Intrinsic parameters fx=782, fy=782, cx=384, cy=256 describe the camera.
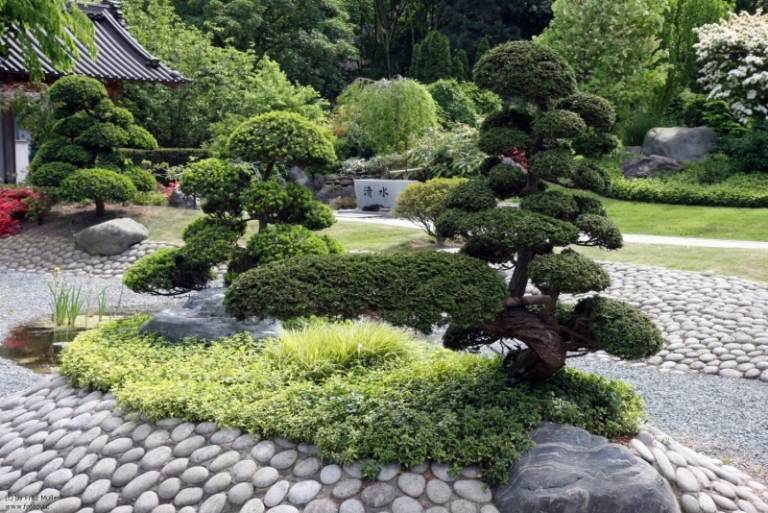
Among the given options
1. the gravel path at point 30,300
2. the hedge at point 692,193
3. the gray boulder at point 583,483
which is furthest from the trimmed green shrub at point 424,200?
the gray boulder at point 583,483

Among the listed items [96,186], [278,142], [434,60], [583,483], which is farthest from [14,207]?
[434,60]

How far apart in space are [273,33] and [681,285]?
23.5m

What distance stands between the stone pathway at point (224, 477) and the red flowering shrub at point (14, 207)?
35.5 feet

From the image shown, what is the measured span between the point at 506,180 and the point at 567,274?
761 mm

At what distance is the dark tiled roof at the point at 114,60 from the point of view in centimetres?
1709

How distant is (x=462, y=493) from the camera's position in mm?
3910

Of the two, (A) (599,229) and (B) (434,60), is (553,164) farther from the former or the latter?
(B) (434,60)

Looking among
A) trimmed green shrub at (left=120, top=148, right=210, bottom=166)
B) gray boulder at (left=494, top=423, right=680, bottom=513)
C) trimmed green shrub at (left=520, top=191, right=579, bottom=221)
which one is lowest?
trimmed green shrub at (left=120, top=148, right=210, bottom=166)

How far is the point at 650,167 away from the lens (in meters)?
17.9

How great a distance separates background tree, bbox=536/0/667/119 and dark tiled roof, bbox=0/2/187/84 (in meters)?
10.4

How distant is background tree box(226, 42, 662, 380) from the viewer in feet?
14.3

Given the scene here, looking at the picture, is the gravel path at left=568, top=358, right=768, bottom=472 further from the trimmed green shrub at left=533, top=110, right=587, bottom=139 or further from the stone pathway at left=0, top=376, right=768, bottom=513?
the trimmed green shrub at left=533, top=110, right=587, bottom=139

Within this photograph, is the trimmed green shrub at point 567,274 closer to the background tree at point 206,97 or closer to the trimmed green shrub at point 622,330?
the trimmed green shrub at point 622,330

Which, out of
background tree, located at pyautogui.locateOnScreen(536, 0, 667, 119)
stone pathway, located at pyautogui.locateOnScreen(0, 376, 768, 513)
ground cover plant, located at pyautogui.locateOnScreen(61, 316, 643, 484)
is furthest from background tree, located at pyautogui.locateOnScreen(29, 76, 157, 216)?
background tree, located at pyautogui.locateOnScreen(536, 0, 667, 119)
